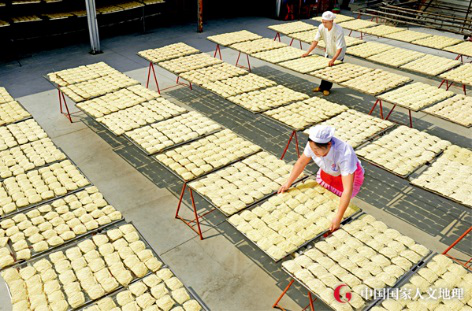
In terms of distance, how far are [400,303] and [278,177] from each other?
2507 millimetres

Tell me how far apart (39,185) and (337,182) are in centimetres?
457

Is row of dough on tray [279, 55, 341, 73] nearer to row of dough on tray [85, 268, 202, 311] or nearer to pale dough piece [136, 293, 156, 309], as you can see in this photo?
row of dough on tray [85, 268, 202, 311]

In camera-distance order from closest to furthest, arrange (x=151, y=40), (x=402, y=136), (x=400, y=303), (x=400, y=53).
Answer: (x=400, y=303), (x=402, y=136), (x=400, y=53), (x=151, y=40)

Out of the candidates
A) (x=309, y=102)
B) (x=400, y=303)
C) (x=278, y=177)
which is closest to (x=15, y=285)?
(x=278, y=177)

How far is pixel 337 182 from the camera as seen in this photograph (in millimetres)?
5512

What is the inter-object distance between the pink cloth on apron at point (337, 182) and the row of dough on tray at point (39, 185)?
3.67 meters

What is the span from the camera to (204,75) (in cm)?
953

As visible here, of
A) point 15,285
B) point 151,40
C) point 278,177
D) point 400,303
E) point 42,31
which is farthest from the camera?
point 151,40

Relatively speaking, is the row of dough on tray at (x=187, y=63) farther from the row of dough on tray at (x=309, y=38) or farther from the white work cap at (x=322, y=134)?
the white work cap at (x=322, y=134)

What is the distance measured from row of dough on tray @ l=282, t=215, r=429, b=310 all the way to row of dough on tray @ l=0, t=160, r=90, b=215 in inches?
141

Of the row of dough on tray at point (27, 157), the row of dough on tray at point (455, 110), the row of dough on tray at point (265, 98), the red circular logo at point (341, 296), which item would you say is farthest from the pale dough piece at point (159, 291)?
the row of dough on tray at point (455, 110)

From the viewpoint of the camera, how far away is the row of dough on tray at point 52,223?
4.70m

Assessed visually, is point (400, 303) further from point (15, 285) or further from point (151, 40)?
point (151, 40)

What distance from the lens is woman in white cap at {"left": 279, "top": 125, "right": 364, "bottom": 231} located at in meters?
4.64
